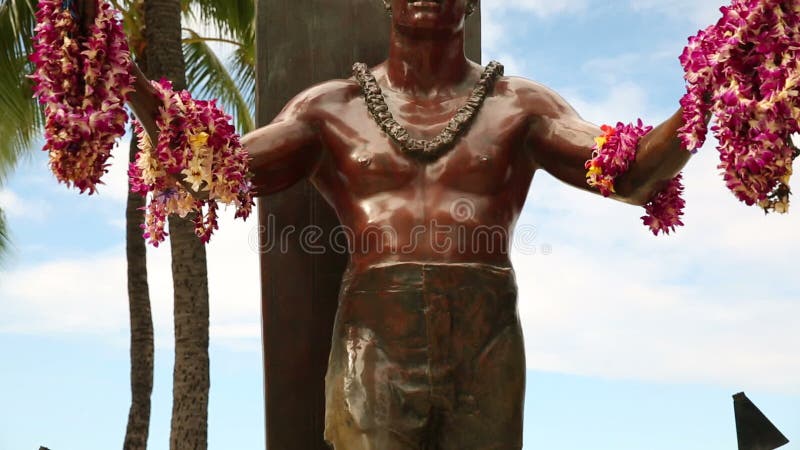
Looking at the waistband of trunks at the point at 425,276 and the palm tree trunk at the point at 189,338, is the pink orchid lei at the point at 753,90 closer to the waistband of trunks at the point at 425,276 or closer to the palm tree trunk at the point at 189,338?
the waistband of trunks at the point at 425,276

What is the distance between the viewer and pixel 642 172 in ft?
14.5

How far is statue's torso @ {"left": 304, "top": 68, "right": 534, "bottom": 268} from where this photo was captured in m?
4.63

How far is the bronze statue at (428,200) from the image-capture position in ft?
15.0

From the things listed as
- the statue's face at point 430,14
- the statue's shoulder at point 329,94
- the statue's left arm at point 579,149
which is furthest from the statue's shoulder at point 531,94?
the statue's shoulder at point 329,94

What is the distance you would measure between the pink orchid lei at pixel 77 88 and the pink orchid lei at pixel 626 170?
1722 mm

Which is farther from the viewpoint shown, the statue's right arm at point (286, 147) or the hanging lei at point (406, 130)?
the statue's right arm at point (286, 147)

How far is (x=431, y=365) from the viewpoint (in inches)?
179

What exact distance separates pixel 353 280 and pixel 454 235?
1.46 ft

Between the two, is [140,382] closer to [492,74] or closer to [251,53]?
[251,53]

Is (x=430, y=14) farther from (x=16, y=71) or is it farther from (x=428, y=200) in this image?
(x=16, y=71)

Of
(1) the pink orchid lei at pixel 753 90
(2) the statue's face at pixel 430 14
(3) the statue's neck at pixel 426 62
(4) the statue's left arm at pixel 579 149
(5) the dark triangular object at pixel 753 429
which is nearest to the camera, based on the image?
(1) the pink orchid lei at pixel 753 90

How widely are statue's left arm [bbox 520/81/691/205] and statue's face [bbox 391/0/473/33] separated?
42 centimetres

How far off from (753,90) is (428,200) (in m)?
1.35

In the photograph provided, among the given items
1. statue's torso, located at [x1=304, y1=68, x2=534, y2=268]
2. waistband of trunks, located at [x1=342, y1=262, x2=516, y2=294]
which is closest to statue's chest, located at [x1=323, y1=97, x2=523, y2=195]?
statue's torso, located at [x1=304, y1=68, x2=534, y2=268]
